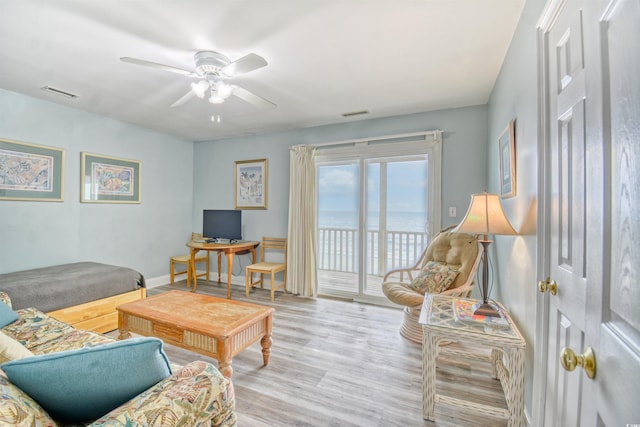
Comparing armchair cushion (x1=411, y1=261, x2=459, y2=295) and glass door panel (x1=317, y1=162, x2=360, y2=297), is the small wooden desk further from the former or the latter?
armchair cushion (x1=411, y1=261, x2=459, y2=295)

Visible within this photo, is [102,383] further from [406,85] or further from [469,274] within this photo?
[406,85]

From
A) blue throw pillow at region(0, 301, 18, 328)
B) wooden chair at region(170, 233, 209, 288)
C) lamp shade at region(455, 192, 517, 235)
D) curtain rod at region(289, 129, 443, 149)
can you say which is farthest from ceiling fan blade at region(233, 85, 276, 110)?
wooden chair at region(170, 233, 209, 288)

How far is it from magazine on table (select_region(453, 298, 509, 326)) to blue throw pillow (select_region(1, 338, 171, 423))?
5.42 ft

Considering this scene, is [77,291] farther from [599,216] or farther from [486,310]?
[599,216]

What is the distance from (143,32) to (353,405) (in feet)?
9.38

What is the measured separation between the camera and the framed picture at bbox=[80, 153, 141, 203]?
348 cm

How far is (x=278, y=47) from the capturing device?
2.04 m

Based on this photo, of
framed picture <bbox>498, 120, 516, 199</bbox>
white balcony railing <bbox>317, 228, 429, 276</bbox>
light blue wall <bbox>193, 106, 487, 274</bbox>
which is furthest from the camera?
white balcony railing <bbox>317, 228, 429, 276</bbox>

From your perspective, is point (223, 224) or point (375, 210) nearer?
point (375, 210)

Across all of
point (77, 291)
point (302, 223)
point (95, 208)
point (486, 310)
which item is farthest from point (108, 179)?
point (486, 310)

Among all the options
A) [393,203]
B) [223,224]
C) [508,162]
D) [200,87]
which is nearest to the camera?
[508,162]

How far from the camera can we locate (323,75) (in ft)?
8.11

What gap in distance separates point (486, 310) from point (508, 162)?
1059 mm

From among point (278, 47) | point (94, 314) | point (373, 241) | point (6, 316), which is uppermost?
point (278, 47)
